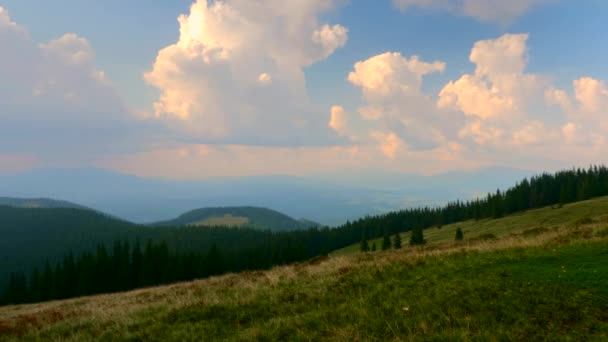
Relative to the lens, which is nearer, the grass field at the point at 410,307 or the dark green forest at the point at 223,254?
the grass field at the point at 410,307

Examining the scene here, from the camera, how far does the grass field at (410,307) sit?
7.96 m

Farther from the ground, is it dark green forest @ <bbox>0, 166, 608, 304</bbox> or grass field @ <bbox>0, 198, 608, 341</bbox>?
grass field @ <bbox>0, 198, 608, 341</bbox>

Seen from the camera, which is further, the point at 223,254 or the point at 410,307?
the point at 223,254

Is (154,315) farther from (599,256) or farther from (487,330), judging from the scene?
(599,256)

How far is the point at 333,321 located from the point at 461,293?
351 cm

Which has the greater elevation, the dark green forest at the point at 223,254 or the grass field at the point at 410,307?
the grass field at the point at 410,307

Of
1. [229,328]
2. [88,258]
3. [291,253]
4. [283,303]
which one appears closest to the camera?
[229,328]

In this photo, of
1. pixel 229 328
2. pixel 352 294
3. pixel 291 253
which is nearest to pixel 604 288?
pixel 352 294

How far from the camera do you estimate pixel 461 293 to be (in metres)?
9.90

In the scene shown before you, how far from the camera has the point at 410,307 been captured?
31.6 ft

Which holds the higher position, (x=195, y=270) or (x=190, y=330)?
(x=190, y=330)

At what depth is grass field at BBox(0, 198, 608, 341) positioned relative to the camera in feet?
26.1

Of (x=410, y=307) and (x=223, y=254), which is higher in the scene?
Result: (x=410, y=307)

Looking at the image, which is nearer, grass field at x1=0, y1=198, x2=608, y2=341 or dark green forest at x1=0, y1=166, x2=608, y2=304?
grass field at x1=0, y1=198, x2=608, y2=341
